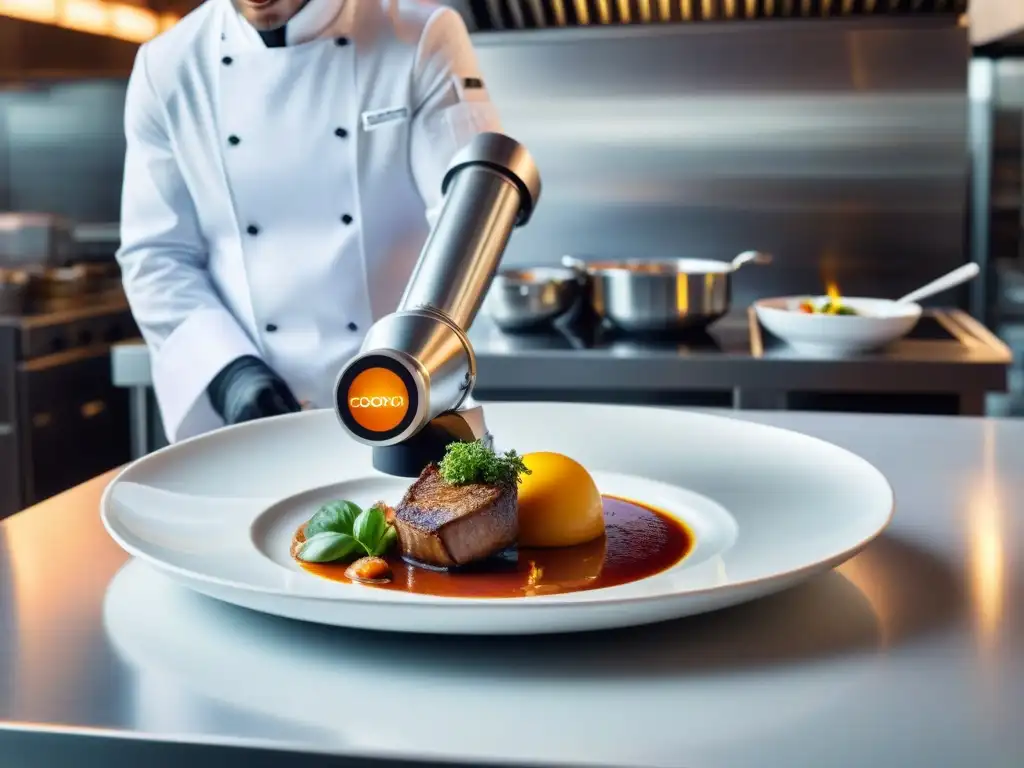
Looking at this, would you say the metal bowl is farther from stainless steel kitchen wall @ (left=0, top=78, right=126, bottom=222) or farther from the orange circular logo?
stainless steel kitchen wall @ (left=0, top=78, right=126, bottom=222)

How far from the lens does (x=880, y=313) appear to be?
2326mm

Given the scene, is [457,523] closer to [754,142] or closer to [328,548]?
[328,548]

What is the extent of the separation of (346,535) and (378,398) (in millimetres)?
98

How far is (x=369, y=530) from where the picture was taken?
763mm

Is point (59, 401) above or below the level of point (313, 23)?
below

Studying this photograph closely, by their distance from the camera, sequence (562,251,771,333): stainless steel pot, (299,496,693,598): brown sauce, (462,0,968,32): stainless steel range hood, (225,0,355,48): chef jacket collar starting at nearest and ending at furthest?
(299,496,693,598): brown sauce, (225,0,355,48): chef jacket collar, (562,251,771,333): stainless steel pot, (462,0,968,32): stainless steel range hood

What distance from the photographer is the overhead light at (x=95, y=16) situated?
9.81ft

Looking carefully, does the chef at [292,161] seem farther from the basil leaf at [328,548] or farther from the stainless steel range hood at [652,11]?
the stainless steel range hood at [652,11]

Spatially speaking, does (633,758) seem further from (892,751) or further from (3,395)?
(3,395)

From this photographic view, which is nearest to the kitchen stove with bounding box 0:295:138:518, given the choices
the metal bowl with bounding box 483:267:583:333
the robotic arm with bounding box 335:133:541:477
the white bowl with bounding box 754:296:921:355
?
the metal bowl with bounding box 483:267:583:333

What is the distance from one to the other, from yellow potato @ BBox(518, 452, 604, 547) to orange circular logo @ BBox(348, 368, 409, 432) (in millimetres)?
107

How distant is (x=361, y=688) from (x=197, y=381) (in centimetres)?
100

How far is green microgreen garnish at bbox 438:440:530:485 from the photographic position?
0.80m

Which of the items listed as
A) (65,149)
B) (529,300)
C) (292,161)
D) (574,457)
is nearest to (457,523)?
(574,457)
